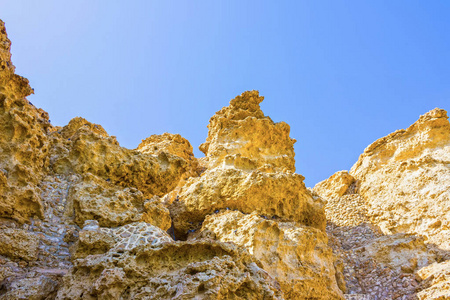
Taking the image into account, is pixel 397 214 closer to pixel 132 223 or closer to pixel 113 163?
pixel 113 163

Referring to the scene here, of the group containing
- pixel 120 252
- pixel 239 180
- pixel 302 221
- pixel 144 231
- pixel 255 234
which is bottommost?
pixel 120 252

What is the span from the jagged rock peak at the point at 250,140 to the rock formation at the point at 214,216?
0.18 ft

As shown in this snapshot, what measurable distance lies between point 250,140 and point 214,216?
476cm

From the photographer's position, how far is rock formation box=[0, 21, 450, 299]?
14.0ft

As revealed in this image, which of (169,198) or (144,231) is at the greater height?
(169,198)

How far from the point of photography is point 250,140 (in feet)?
46.2

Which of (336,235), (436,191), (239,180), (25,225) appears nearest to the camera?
(25,225)

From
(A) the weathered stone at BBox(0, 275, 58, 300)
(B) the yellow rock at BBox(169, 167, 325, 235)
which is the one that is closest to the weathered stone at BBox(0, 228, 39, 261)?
(A) the weathered stone at BBox(0, 275, 58, 300)

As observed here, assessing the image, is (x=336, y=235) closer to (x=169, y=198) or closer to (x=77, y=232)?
(x=169, y=198)

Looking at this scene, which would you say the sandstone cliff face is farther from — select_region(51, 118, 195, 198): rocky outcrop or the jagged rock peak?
the jagged rock peak

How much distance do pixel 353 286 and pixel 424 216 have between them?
436cm

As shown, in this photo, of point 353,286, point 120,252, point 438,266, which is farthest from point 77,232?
point 438,266

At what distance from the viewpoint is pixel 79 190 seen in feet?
20.2

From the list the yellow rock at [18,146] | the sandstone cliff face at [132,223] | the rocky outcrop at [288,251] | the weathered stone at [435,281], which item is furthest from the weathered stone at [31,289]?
the weathered stone at [435,281]
